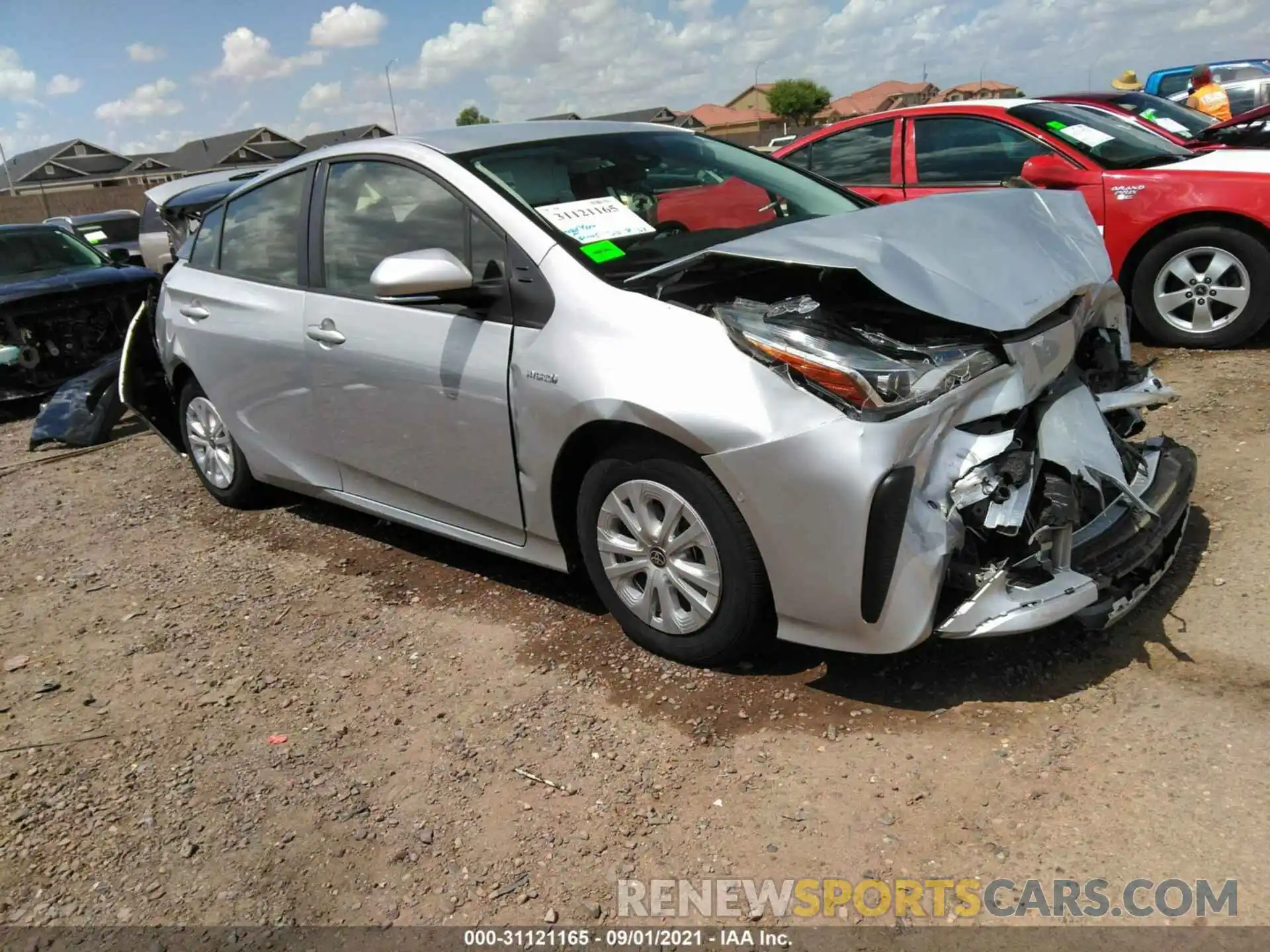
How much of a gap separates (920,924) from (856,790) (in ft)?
1.51

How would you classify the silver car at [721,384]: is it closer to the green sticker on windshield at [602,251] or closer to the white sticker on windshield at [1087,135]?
the green sticker on windshield at [602,251]

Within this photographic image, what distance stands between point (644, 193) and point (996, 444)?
1.69 metres

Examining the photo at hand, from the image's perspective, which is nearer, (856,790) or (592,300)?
(856,790)

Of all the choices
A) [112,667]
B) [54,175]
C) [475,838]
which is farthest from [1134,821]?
[54,175]

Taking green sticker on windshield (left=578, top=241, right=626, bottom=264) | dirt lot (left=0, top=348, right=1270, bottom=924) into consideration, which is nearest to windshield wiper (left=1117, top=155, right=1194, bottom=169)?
dirt lot (left=0, top=348, right=1270, bottom=924)

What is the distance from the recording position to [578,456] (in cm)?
318

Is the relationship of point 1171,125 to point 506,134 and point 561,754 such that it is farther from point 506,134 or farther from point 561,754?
point 561,754

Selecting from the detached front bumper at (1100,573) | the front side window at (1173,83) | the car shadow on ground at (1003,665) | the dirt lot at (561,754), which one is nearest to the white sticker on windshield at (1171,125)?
the dirt lot at (561,754)

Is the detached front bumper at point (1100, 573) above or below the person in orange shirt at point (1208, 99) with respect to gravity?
below

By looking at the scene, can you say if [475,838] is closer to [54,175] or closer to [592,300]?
[592,300]

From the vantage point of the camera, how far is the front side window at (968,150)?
Result: 20.9 ft

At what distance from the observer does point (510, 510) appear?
3438mm

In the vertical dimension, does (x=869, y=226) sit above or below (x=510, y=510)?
above

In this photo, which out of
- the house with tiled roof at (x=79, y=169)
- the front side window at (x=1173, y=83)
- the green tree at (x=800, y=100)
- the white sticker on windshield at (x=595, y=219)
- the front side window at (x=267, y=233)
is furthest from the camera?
the green tree at (x=800, y=100)
